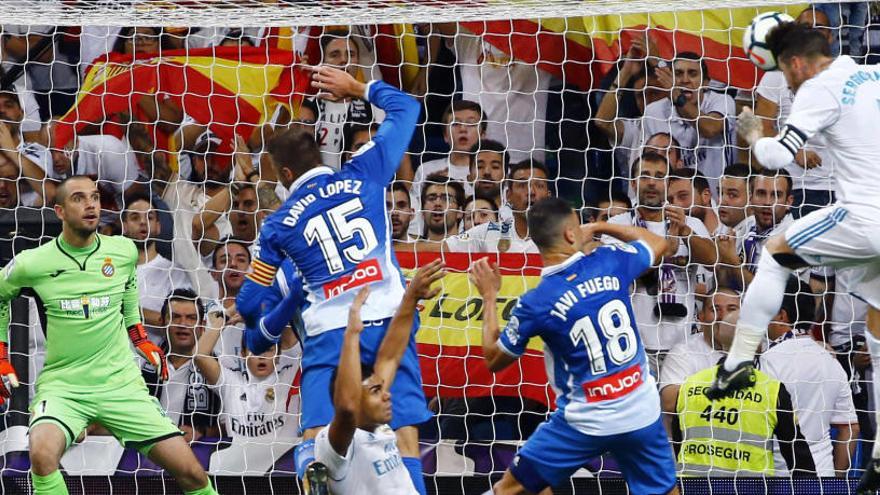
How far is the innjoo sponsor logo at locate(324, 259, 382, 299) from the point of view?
22.2 feet

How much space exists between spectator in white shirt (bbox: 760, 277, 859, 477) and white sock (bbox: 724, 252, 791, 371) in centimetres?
239

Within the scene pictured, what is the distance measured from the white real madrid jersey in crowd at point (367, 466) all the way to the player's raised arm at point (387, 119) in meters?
1.66

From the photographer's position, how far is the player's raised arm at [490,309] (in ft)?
22.2

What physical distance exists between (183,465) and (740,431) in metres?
3.19

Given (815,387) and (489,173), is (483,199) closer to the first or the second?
(489,173)

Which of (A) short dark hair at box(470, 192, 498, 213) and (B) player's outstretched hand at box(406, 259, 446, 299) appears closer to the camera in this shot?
(B) player's outstretched hand at box(406, 259, 446, 299)

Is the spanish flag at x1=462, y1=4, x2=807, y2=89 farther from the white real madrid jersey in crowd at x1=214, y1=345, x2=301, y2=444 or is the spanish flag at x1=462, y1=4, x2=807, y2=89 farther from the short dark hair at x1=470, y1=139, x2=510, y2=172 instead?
the white real madrid jersey in crowd at x1=214, y1=345, x2=301, y2=444

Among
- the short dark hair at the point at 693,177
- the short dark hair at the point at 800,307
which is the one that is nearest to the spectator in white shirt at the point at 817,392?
the short dark hair at the point at 800,307

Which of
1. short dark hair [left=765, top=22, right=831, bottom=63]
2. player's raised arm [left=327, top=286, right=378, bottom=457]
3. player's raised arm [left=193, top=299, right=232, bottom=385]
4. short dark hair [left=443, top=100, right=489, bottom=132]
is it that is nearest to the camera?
player's raised arm [left=327, top=286, right=378, bottom=457]

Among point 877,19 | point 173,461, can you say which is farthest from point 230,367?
point 877,19

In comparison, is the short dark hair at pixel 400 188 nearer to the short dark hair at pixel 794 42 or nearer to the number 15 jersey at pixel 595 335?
the number 15 jersey at pixel 595 335

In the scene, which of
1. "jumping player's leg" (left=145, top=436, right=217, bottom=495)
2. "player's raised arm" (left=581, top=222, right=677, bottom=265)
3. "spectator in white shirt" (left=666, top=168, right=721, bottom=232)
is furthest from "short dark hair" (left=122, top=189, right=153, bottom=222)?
"player's raised arm" (left=581, top=222, right=677, bottom=265)

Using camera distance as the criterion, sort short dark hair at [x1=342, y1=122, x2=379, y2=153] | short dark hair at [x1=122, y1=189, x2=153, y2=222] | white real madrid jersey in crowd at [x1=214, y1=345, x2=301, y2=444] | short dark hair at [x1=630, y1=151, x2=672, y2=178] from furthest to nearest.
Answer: short dark hair at [x1=342, y1=122, x2=379, y2=153] < short dark hair at [x1=122, y1=189, x2=153, y2=222] < short dark hair at [x1=630, y1=151, x2=672, y2=178] < white real madrid jersey in crowd at [x1=214, y1=345, x2=301, y2=444]

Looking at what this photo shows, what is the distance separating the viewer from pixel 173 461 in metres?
7.83
